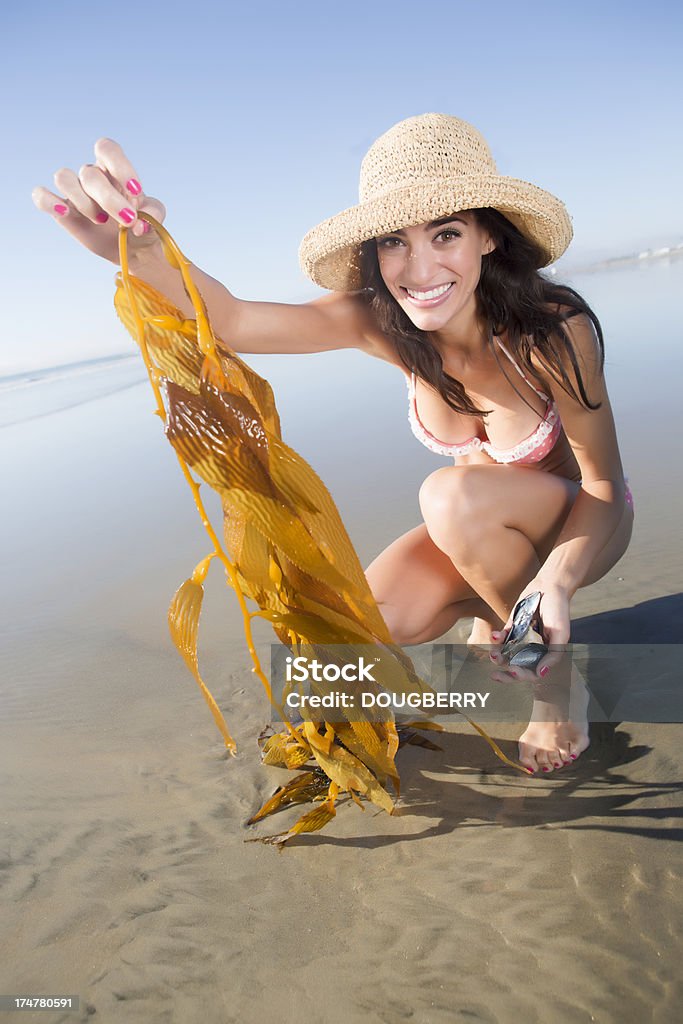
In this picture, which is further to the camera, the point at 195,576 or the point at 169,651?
the point at 169,651

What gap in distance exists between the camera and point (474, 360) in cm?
234

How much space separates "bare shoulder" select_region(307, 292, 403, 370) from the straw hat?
23 centimetres

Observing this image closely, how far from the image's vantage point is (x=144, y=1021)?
1.30 m

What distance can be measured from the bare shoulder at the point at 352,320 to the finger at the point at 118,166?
935 millimetres

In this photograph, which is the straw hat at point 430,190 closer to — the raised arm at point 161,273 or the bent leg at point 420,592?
the raised arm at point 161,273

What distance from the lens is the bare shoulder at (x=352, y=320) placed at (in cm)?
235

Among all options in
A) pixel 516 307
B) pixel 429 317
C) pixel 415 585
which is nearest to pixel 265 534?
pixel 429 317

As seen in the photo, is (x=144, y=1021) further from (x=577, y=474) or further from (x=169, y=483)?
(x=169, y=483)

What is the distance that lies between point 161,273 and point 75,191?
29 cm

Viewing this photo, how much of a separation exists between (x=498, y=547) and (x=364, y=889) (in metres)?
1.00

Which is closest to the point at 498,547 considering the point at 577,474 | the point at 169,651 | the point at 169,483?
the point at 577,474

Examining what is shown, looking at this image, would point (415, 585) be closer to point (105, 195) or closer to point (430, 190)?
point (430, 190)

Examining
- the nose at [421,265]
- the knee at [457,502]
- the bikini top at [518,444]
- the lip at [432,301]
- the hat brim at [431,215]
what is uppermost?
the hat brim at [431,215]

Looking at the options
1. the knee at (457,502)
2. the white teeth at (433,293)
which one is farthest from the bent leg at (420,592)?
the white teeth at (433,293)
